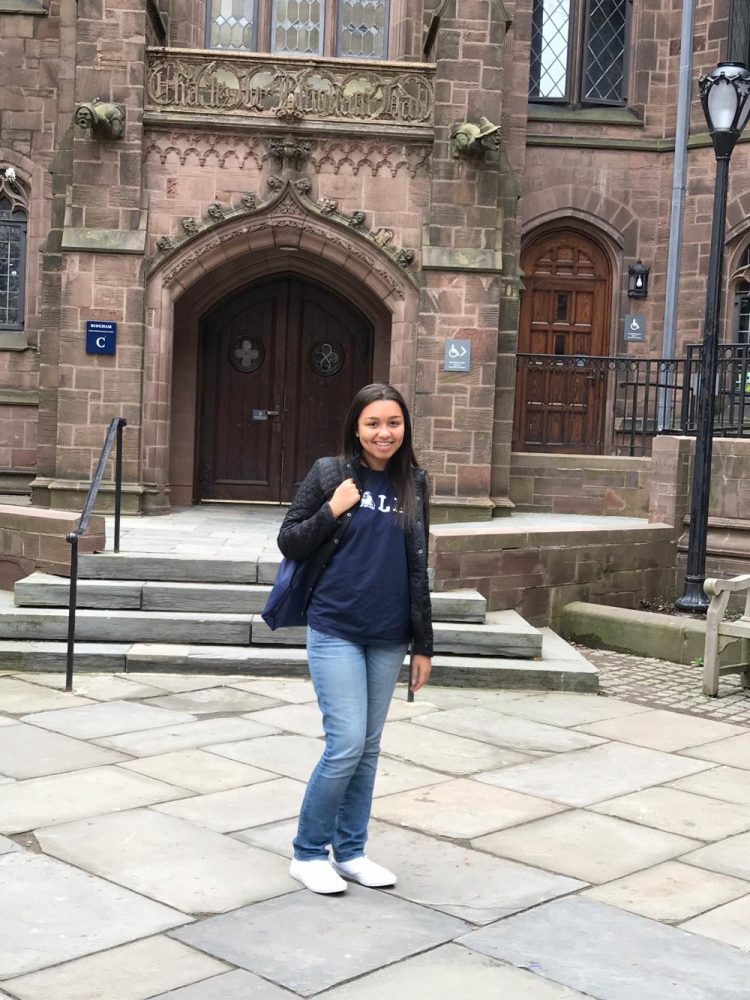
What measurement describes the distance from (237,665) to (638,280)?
470 inches

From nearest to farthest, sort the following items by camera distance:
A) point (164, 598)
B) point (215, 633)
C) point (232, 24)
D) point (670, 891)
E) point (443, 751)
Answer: point (670, 891) → point (443, 751) → point (215, 633) → point (164, 598) → point (232, 24)

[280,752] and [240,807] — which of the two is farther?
[280,752]

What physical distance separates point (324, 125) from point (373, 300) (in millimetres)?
2286

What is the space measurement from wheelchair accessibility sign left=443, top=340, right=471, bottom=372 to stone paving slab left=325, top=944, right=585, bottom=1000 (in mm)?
10430

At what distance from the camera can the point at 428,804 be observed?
19.4 feet

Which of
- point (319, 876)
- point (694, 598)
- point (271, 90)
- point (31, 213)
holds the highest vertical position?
point (271, 90)

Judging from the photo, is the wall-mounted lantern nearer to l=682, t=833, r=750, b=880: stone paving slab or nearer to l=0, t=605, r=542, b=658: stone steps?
l=0, t=605, r=542, b=658: stone steps

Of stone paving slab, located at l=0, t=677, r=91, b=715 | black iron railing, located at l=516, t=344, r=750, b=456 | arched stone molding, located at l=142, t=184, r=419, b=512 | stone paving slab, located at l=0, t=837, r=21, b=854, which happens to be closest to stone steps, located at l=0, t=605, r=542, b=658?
stone paving slab, located at l=0, t=677, r=91, b=715

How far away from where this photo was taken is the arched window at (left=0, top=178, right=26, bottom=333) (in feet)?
57.1

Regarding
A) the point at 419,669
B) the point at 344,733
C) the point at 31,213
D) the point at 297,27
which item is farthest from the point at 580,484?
the point at 344,733

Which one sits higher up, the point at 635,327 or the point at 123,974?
the point at 635,327

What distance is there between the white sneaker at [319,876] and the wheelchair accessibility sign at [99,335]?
32.8 ft

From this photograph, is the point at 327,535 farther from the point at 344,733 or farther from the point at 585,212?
the point at 585,212

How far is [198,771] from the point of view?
630cm
